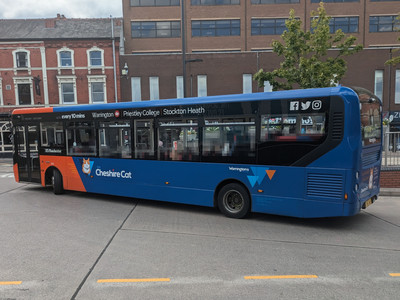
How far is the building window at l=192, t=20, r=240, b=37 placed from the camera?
30.8 meters

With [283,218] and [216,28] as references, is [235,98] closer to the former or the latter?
[283,218]

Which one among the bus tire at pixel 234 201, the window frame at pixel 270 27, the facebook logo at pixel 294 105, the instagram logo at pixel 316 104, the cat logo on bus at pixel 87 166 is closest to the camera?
the instagram logo at pixel 316 104

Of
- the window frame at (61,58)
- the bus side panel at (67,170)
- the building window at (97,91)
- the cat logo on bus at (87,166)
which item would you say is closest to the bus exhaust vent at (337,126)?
the cat logo on bus at (87,166)

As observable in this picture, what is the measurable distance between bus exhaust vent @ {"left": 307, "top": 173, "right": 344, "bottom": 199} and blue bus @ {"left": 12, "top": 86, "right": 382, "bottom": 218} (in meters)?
0.02

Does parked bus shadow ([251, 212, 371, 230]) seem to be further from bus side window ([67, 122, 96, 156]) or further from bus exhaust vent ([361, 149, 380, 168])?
bus side window ([67, 122, 96, 156])

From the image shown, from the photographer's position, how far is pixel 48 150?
1004 cm

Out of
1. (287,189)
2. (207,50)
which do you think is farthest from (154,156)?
(207,50)

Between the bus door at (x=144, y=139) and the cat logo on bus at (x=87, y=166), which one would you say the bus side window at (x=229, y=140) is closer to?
the bus door at (x=144, y=139)

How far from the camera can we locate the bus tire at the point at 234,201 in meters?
6.88

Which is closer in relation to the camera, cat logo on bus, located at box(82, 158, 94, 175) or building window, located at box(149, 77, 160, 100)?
cat logo on bus, located at box(82, 158, 94, 175)

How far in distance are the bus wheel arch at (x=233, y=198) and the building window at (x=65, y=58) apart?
82.8 feet

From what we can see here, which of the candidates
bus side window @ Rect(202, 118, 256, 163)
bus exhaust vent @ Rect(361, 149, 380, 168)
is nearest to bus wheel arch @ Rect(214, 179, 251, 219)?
bus side window @ Rect(202, 118, 256, 163)

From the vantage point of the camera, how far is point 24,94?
27.7m

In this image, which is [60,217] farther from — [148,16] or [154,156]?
[148,16]
